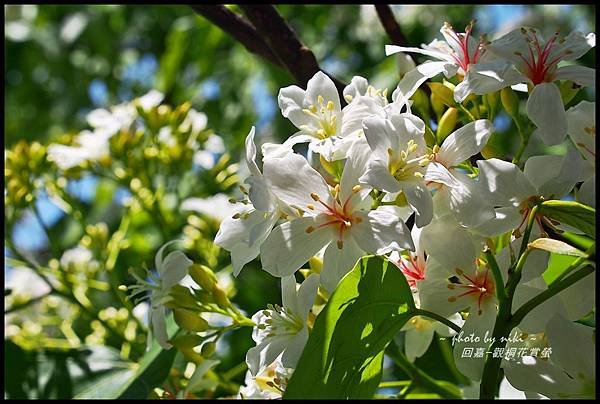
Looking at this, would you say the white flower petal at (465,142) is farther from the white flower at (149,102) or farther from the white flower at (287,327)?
the white flower at (149,102)

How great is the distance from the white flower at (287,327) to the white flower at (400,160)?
167 millimetres

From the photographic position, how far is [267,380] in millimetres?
1128

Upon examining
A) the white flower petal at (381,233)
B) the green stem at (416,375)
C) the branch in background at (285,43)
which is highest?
the branch in background at (285,43)

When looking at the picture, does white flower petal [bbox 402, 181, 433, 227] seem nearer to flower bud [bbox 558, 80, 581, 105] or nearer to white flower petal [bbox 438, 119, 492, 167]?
white flower petal [bbox 438, 119, 492, 167]

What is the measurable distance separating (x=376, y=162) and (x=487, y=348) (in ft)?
0.83

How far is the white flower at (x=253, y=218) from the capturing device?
992mm

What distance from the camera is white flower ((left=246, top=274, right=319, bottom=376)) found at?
3.41ft

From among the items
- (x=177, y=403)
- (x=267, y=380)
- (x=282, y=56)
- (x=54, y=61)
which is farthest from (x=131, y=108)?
(x=54, y=61)

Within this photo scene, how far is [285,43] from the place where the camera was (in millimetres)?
1422

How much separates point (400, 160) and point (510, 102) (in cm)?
22

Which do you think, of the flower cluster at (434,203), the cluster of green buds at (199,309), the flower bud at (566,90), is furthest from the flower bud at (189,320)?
the flower bud at (566,90)

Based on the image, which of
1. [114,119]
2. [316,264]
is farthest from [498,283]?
[114,119]

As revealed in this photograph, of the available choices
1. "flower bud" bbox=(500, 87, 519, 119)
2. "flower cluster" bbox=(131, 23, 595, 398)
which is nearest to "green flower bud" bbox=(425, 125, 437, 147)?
"flower cluster" bbox=(131, 23, 595, 398)

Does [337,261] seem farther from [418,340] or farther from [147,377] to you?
[147,377]
